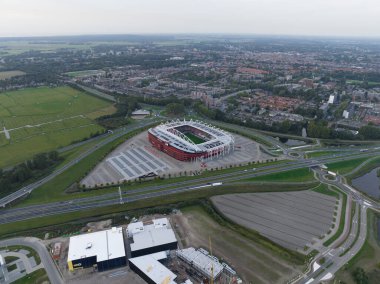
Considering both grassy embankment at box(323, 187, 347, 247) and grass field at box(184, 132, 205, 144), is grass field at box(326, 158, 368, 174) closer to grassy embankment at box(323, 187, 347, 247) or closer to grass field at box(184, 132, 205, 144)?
grassy embankment at box(323, 187, 347, 247)

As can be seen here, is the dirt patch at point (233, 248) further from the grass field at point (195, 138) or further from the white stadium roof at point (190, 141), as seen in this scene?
the grass field at point (195, 138)

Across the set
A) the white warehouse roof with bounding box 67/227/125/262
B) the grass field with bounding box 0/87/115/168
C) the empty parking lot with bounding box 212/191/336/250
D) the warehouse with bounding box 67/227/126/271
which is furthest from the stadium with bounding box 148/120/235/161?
the warehouse with bounding box 67/227/126/271

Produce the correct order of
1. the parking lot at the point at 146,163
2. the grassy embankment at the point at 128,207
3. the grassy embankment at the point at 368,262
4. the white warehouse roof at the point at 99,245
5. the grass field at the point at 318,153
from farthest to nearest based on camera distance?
1. the grass field at the point at 318,153
2. the parking lot at the point at 146,163
3. the grassy embankment at the point at 128,207
4. the white warehouse roof at the point at 99,245
5. the grassy embankment at the point at 368,262

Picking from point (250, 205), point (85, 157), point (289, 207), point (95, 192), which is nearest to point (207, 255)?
point (250, 205)

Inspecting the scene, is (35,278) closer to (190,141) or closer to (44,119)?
(190,141)

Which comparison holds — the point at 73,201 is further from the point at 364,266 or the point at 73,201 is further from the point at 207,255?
the point at 364,266

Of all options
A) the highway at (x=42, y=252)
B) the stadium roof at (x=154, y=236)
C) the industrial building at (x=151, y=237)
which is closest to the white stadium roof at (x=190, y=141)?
the stadium roof at (x=154, y=236)
